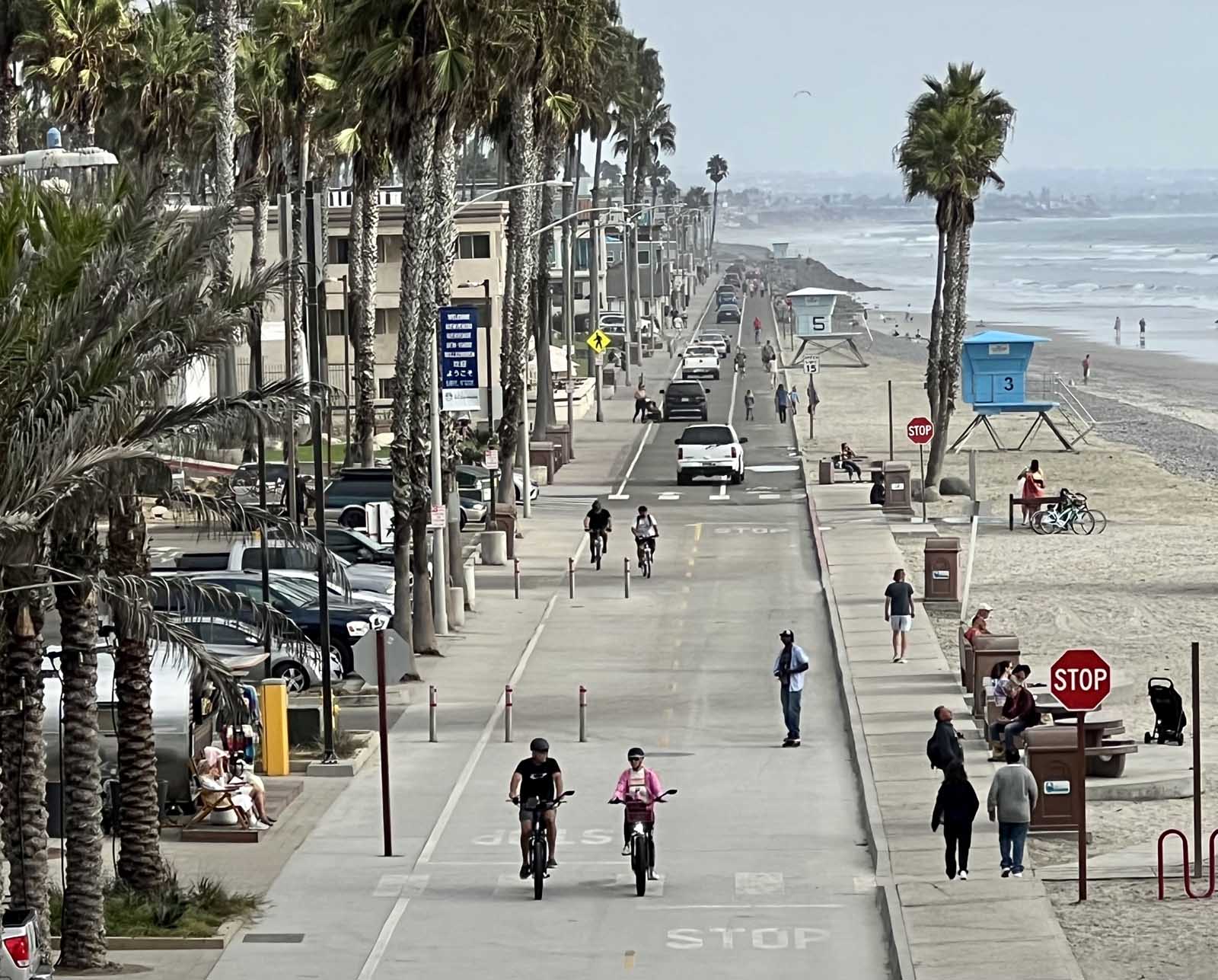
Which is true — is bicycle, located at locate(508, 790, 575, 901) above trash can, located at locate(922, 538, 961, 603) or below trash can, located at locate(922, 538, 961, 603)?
above

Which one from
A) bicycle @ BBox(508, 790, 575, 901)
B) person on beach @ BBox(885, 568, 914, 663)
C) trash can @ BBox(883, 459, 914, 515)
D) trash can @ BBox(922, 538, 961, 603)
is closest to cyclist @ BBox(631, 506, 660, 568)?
trash can @ BBox(922, 538, 961, 603)

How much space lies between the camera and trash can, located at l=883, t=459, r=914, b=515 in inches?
2229

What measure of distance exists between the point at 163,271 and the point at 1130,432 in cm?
6655

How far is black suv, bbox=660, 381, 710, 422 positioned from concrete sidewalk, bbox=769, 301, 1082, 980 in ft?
125

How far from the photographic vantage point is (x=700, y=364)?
105 m

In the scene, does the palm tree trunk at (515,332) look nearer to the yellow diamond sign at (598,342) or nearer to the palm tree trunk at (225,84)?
the palm tree trunk at (225,84)

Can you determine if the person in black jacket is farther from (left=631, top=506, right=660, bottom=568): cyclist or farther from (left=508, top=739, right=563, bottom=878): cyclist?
(left=631, top=506, right=660, bottom=568): cyclist

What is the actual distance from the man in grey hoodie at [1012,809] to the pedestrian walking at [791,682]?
651cm

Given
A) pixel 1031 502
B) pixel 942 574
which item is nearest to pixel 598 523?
pixel 942 574

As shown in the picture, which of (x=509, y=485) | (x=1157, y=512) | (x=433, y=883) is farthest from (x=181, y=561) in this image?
(x=1157, y=512)

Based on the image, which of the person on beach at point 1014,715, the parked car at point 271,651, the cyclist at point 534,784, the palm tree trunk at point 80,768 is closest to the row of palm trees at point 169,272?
the palm tree trunk at point 80,768

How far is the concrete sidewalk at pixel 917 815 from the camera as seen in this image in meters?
18.3

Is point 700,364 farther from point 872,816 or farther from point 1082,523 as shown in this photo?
point 872,816

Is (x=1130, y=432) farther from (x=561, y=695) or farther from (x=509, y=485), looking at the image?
(x=561, y=695)
